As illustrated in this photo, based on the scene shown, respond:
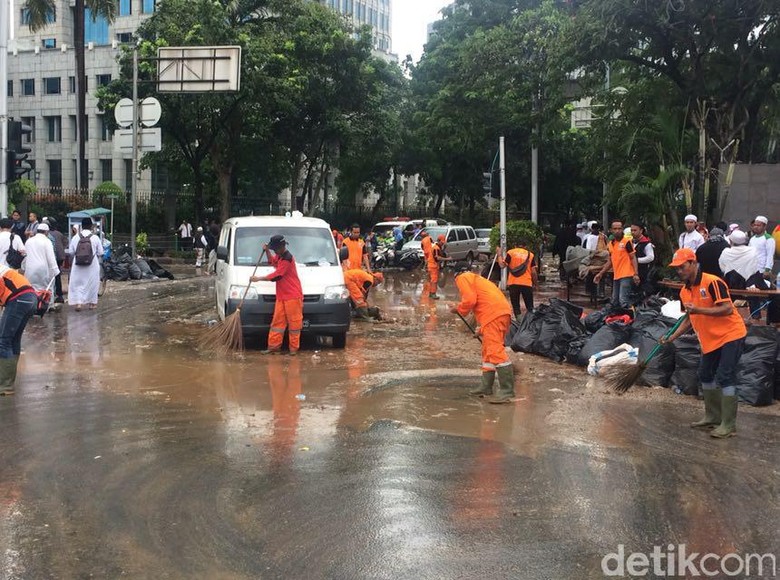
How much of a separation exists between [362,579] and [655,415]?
186 inches

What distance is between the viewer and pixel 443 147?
44.1 meters

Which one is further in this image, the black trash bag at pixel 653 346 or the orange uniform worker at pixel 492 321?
the black trash bag at pixel 653 346

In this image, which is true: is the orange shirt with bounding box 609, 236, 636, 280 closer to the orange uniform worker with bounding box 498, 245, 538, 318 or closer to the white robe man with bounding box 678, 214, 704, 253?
the orange uniform worker with bounding box 498, 245, 538, 318

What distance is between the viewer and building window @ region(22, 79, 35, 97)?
57.8 metres

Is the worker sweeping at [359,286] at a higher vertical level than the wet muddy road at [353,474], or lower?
higher

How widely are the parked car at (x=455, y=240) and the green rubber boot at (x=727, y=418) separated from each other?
81.1 ft

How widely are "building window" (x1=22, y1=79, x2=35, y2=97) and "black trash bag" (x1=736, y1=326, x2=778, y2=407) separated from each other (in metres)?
57.4

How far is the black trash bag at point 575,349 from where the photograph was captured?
10.9m

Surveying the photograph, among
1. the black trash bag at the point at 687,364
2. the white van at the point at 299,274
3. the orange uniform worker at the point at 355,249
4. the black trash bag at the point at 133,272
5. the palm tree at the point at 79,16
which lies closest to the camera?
the black trash bag at the point at 687,364

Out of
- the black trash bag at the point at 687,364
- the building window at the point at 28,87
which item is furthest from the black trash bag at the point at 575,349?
the building window at the point at 28,87

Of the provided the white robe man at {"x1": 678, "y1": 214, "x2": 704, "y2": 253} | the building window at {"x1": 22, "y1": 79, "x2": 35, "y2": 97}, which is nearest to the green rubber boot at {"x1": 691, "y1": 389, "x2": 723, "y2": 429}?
the white robe man at {"x1": 678, "y1": 214, "x2": 704, "y2": 253}

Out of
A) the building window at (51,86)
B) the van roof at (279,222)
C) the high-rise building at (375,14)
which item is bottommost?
the van roof at (279,222)

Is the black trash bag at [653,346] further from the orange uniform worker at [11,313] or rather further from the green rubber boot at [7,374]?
the green rubber boot at [7,374]

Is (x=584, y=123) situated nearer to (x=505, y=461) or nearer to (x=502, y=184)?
(x=502, y=184)
